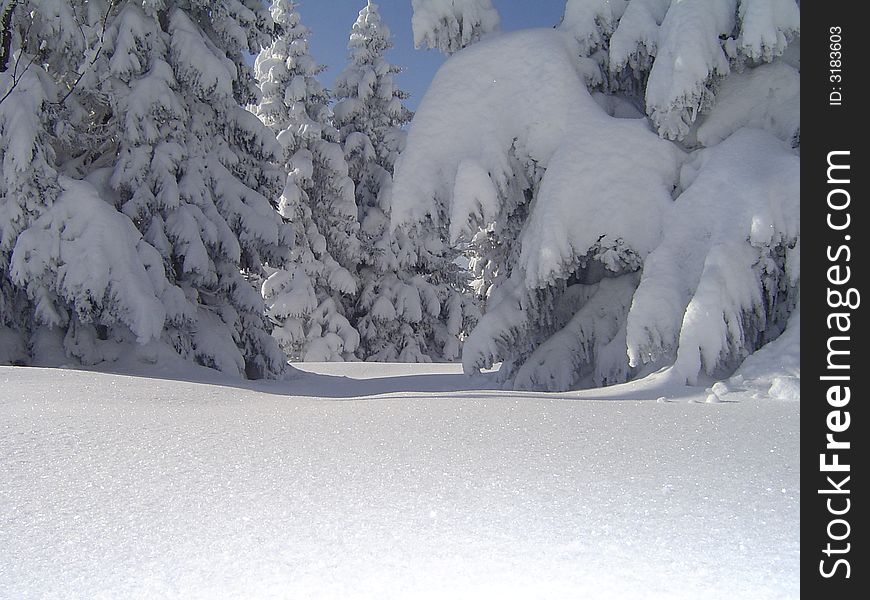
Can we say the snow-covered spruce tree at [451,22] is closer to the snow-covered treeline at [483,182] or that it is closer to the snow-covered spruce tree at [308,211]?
the snow-covered treeline at [483,182]

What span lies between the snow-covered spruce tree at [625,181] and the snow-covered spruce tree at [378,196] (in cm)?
1177

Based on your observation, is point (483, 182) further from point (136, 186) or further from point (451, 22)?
point (136, 186)

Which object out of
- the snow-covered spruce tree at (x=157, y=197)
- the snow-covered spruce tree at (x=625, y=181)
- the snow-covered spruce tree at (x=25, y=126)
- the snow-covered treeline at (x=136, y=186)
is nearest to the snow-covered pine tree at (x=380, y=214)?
the snow-covered treeline at (x=136, y=186)

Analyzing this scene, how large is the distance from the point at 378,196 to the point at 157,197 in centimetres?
1045

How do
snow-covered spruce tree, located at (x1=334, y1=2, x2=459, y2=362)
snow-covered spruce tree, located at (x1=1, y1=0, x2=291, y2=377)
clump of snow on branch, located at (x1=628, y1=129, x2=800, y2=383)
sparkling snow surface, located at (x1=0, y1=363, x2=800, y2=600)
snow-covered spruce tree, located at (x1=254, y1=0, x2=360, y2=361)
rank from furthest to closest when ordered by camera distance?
snow-covered spruce tree, located at (x1=334, y1=2, x2=459, y2=362) → snow-covered spruce tree, located at (x1=254, y1=0, x2=360, y2=361) → snow-covered spruce tree, located at (x1=1, y1=0, x2=291, y2=377) → clump of snow on branch, located at (x1=628, y1=129, x2=800, y2=383) → sparkling snow surface, located at (x1=0, y1=363, x2=800, y2=600)

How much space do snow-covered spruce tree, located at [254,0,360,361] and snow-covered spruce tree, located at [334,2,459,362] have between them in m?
0.67

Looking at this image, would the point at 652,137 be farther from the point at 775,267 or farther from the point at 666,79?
the point at 775,267

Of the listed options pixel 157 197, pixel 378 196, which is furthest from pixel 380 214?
pixel 157 197

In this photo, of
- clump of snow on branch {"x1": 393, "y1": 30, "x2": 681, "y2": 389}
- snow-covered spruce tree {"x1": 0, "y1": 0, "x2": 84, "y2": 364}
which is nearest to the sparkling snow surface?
clump of snow on branch {"x1": 393, "y1": 30, "x2": 681, "y2": 389}

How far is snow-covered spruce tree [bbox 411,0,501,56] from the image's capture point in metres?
6.67
